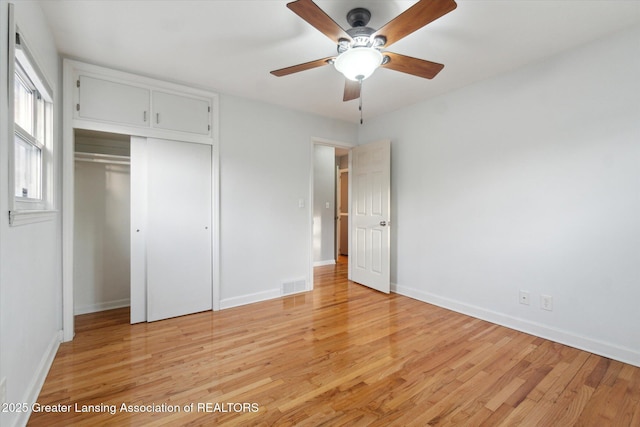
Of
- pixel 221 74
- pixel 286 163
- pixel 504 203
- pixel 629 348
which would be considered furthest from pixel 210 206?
pixel 629 348

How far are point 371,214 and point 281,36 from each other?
2.55m

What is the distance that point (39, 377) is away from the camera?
181 cm

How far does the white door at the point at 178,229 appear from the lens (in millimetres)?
2891

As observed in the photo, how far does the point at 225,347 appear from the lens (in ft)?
7.79

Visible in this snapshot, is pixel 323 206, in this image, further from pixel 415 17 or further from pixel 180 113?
pixel 415 17

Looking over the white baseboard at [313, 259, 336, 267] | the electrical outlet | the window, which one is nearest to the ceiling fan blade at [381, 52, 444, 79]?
the window

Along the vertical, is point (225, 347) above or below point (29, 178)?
below

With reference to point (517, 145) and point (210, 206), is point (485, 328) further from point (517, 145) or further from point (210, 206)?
point (210, 206)

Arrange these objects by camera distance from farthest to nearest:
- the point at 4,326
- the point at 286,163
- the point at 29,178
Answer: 1. the point at 286,163
2. the point at 29,178
3. the point at 4,326

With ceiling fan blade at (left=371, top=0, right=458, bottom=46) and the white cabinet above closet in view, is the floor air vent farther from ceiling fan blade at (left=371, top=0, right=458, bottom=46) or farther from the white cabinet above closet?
ceiling fan blade at (left=371, top=0, right=458, bottom=46)

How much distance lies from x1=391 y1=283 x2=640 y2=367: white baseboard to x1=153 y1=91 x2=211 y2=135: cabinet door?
330 centimetres

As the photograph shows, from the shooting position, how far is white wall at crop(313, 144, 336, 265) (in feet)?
18.8

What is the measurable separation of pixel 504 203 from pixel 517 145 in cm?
57

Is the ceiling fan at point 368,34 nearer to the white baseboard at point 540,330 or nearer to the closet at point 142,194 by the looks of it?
the closet at point 142,194
